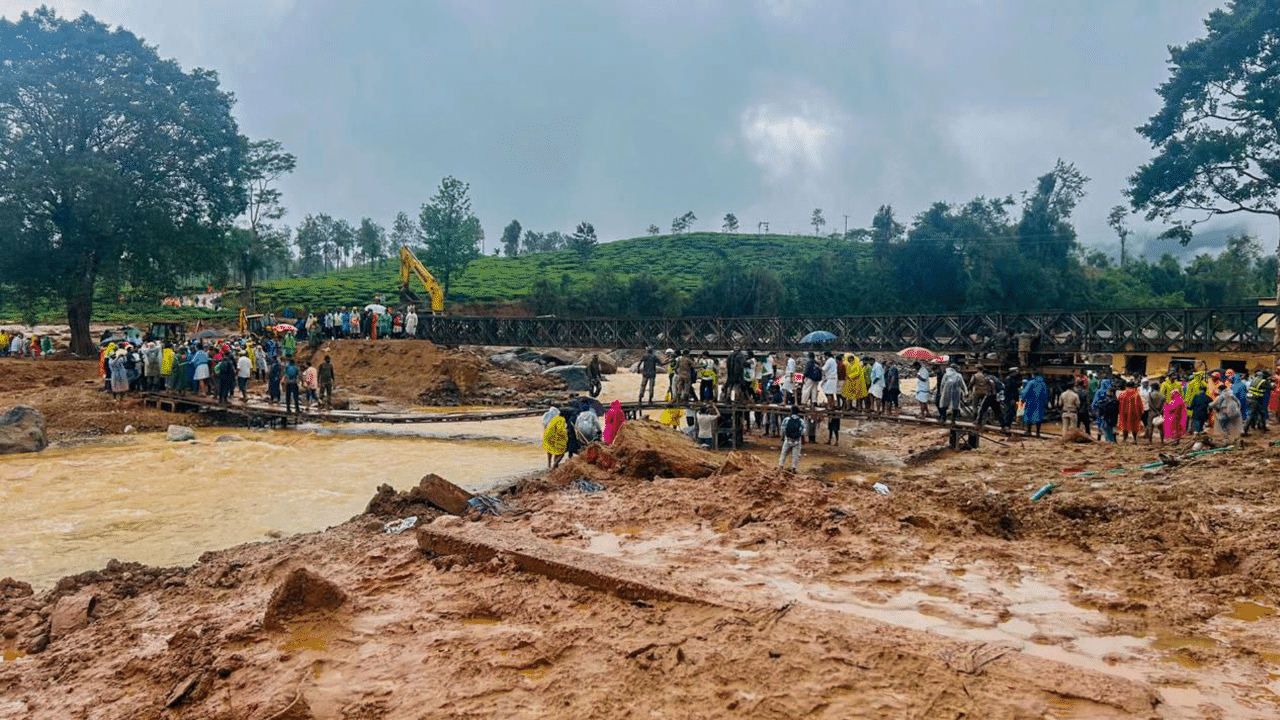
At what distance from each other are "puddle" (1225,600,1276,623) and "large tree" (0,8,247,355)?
33069mm

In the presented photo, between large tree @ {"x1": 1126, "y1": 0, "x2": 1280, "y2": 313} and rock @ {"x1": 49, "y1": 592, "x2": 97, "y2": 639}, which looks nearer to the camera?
rock @ {"x1": 49, "y1": 592, "x2": 97, "y2": 639}

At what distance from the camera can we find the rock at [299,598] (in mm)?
5582

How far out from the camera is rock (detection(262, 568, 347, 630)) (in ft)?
18.3

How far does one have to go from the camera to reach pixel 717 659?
4625 millimetres

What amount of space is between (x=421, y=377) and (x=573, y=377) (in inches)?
293

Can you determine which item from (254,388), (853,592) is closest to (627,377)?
(254,388)

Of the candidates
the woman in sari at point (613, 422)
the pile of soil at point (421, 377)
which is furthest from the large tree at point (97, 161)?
the woman in sari at point (613, 422)

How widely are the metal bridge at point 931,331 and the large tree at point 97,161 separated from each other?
12761mm

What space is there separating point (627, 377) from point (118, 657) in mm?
36910

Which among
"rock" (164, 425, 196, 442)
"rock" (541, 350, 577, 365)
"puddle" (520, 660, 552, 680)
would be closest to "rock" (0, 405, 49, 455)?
"rock" (164, 425, 196, 442)

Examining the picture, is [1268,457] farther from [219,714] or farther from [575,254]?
[575,254]

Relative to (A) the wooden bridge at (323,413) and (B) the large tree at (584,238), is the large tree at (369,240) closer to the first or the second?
(B) the large tree at (584,238)

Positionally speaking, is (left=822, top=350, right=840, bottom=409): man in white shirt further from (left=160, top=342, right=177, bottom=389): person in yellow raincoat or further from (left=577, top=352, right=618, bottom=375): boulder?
(left=577, top=352, right=618, bottom=375): boulder

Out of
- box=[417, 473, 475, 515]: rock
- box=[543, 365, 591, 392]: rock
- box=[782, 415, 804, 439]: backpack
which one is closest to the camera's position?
box=[417, 473, 475, 515]: rock
